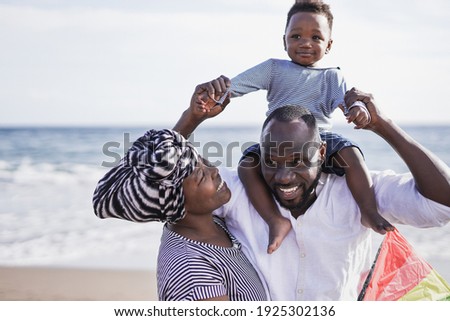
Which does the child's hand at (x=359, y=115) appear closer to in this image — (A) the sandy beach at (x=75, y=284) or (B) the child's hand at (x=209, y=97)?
(B) the child's hand at (x=209, y=97)

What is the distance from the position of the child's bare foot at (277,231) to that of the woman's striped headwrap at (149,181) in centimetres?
52

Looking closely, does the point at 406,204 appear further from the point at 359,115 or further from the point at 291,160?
the point at 291,160

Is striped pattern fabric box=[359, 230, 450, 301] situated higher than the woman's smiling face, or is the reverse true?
the woman's smiling face

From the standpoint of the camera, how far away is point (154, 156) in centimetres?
291

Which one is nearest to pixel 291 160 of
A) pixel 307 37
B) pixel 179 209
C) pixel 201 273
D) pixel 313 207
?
pixel 313 207

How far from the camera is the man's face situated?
3248mm

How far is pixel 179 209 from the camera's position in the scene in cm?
308

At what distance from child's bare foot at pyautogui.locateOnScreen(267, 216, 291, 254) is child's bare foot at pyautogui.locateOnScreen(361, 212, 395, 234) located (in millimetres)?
405

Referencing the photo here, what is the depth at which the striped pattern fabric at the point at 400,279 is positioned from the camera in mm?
3453

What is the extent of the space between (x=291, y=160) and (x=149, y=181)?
2.44ft

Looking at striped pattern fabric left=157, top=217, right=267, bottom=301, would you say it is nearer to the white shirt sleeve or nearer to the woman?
the woman

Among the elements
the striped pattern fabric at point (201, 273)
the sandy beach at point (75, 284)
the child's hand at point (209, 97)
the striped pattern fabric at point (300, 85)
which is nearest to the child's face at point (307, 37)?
the striped pattern fabric at point (300, 85)

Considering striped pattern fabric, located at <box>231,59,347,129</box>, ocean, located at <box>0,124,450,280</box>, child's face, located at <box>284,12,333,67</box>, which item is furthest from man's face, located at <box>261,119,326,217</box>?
ocean, located at <box>0,124,450,280</box>
